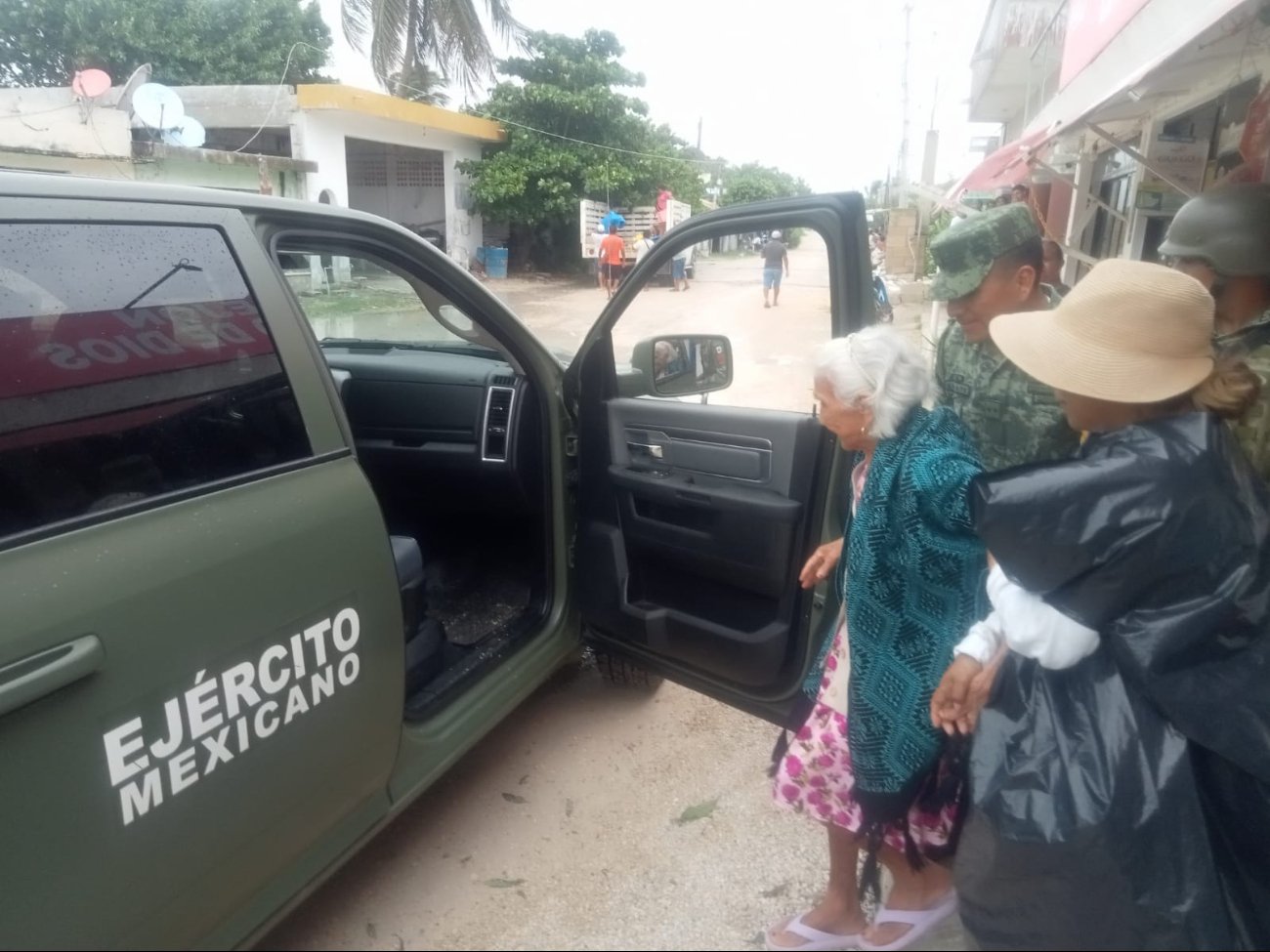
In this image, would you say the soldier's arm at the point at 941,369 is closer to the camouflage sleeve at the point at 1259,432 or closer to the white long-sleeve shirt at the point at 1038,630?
the camouflage sleeve at the point at 1259,432

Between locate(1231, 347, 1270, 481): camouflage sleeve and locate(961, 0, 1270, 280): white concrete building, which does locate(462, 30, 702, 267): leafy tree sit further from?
locate(1231, 347, 1270, 481): camouflage sleeve

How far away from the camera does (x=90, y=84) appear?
11.2 metres

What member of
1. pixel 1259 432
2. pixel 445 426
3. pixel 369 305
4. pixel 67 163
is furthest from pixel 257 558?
pixel 67 163

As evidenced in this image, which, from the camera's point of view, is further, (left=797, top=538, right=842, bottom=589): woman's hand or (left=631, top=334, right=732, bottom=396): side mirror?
(left=631, top=334, right=732, bottom=396): side mirror

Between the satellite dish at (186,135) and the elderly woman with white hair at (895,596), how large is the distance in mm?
13280

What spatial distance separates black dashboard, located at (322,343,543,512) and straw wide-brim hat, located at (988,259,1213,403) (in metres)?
1.74

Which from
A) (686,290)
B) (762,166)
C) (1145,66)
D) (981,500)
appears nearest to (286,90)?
(686,290)

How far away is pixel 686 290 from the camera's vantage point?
1638 cm

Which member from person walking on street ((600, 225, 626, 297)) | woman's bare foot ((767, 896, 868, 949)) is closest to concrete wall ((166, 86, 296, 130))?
person walking on street ((600, 225, 626, 297))

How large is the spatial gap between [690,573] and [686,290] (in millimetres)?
14470

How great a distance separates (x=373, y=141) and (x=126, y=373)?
1669 centimetres

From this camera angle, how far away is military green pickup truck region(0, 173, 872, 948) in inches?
50.4

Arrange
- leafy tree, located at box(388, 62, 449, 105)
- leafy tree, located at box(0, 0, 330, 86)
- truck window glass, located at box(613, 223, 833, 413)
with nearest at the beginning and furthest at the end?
truck window glass, located at box(613, 223, 833, 413)
leafy tree, located at box(388, 62, 449, 105)
leafy tree, located at box(0, 0, 330, 86)

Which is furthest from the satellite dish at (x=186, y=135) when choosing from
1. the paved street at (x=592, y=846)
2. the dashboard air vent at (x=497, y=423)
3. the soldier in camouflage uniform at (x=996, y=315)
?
the soldier in camouflage uniform at (x=996, y=315)
